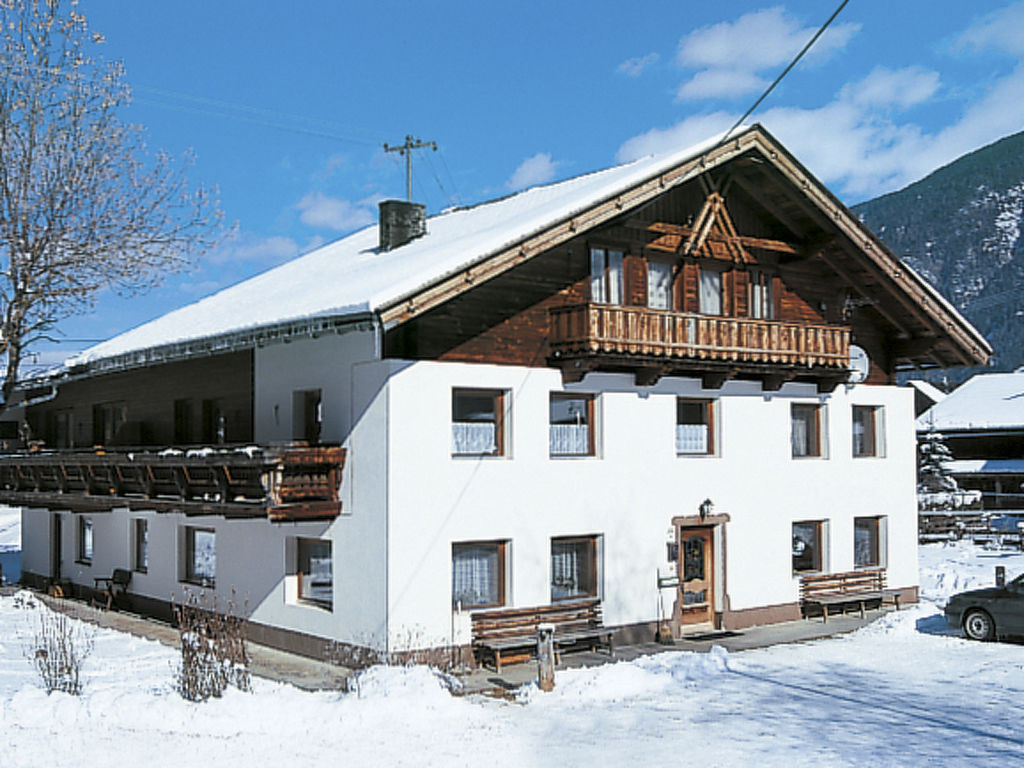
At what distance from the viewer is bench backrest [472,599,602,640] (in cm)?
1764

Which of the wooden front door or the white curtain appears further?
the wooden front door

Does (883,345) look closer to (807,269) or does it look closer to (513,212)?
(807,269)

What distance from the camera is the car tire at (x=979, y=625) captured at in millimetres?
19469

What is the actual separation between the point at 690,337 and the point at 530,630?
5954 mm

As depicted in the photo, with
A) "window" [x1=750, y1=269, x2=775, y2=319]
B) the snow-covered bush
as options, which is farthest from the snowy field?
"window" [x1=750, y1=269, x2=775, y2=319]

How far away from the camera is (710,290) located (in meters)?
21.4

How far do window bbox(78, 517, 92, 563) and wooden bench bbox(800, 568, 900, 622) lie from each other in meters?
17.2

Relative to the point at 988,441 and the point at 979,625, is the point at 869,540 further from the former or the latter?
the point at 988,441

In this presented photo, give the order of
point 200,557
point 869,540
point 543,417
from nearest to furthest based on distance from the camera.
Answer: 1. point 543,417
2. point 200,557
3. point 869,540

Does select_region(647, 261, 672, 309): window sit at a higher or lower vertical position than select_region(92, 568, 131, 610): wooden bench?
higher

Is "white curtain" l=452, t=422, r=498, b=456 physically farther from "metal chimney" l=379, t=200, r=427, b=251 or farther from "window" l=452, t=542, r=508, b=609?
"metal chimney" l=379, t=200, r=427, b=251

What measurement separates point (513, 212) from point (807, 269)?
6.40 meters

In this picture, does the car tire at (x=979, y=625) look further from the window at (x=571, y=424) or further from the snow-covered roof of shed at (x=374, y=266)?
the snow-covered roof of shed at (x=374, y=266)

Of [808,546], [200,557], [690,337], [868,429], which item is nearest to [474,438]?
[690,337]
